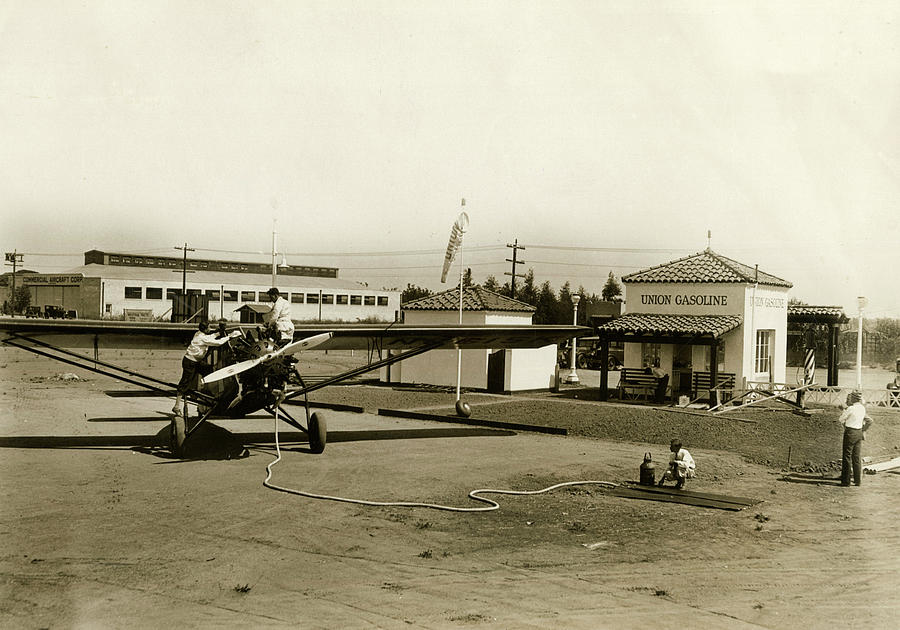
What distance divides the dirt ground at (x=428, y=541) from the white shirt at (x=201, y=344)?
1.90 m

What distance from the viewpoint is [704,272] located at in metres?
25.5

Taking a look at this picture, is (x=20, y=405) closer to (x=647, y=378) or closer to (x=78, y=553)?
(x=78, y=553)

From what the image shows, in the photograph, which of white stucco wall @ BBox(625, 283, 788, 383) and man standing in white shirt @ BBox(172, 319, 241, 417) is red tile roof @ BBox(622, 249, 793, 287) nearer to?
white stucco wall @ BBox(625, 283, 788, 383)

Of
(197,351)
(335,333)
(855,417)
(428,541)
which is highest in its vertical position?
(335,333)

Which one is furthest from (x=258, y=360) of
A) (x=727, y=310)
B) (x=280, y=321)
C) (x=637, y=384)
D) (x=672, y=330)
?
(x=727, y=310)

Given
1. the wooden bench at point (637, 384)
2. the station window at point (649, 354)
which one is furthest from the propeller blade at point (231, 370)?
the station window at point (649, 354)

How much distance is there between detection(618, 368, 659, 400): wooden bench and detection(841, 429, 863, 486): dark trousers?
1273 centimetres

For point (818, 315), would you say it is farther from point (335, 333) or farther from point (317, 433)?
point (317, 433)

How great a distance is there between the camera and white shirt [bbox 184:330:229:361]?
13.1 meters

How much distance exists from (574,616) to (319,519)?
13.5ft

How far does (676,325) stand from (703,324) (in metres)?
0.84

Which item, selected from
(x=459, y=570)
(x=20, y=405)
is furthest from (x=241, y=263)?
(x=459, y=570)

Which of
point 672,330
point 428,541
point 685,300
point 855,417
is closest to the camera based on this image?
point 428,541

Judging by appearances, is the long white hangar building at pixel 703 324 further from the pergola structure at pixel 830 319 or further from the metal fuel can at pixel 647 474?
the metal fuel can at pixel 647 474
